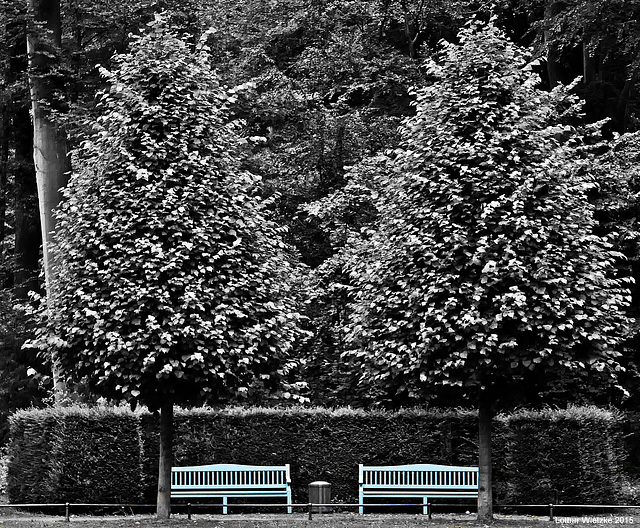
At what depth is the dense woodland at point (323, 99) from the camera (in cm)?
1988

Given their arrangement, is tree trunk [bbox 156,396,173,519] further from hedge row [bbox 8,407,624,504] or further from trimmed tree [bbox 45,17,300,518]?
hedge row [bbox 8,407,624,504]

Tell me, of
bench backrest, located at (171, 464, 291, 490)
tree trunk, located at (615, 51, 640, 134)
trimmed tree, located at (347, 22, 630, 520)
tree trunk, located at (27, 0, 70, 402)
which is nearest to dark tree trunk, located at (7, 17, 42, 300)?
tree trunk, located at (27, 0, 70, 402)

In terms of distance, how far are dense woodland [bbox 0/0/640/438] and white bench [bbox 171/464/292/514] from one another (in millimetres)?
3646

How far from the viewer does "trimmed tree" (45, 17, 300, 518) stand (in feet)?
40.0

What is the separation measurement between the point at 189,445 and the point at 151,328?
16.8 ft

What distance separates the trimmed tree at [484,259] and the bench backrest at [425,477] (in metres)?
1.74

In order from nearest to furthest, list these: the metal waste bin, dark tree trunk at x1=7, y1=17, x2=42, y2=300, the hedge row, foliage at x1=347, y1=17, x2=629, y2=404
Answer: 1. foliage at x1=347, y1=17, x2=629, y2=404
2. the metal waste bin
3. the hedge row
4. dark tree trunk at x1=7, y1=17, x2=42, y2=300

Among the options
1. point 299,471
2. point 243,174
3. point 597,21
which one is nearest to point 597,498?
point 299,471

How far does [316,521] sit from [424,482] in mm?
2412

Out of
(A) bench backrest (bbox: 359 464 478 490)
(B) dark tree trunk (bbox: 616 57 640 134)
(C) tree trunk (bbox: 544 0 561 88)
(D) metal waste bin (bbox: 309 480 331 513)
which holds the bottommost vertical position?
(D) metal waste bin (bbox: 309 480 331 513)

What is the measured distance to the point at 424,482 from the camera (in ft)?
51.3

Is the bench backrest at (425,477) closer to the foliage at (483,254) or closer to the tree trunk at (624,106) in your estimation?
the foliage at (483,254)

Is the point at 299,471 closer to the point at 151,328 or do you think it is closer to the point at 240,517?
the point at 240,517

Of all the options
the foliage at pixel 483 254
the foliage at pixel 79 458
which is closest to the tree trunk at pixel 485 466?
the foliage at pixel 483 254
